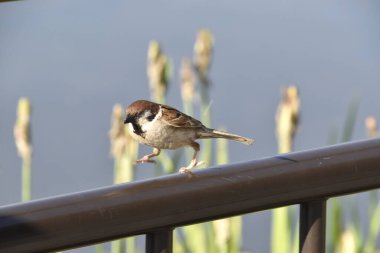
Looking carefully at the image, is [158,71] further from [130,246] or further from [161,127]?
[161,127]

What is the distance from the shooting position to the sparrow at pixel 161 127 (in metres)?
1.79

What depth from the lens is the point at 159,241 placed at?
1117mm

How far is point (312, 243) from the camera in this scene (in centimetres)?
121

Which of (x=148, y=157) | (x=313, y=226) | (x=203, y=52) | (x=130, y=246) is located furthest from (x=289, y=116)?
(x=313, y=226)

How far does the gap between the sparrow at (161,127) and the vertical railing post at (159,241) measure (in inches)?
25.6

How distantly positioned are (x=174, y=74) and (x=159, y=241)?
2620 mm

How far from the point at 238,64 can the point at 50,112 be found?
794 millimetres

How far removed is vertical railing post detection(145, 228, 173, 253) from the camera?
1.11m

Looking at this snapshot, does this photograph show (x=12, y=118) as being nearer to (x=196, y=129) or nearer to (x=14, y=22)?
(x=14, y=22)

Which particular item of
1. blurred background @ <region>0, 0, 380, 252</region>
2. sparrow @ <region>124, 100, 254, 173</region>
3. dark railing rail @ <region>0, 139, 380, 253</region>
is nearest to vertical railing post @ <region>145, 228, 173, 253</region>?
dark railing rail @ <region>0, 139, 380, 253</region>

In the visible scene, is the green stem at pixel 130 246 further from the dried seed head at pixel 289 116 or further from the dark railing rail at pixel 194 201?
the dark railing rail at pixel 194 201

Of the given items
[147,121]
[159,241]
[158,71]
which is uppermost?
[158,71]

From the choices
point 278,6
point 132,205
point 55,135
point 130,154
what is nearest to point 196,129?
point 130,154

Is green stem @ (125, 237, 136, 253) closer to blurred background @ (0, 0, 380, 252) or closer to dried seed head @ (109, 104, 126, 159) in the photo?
dried seed head @ (109, 104, 126, 159)
